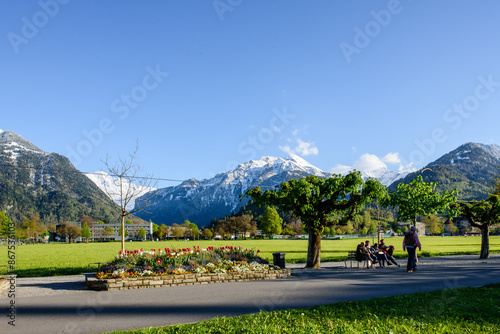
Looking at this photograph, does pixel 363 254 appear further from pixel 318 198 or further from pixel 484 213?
pixel 484 213

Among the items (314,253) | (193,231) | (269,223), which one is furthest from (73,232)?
(314,253)

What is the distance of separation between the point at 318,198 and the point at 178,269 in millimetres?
8409

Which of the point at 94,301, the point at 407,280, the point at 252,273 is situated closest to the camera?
the point at 94,301

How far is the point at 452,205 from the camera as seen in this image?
26.7m

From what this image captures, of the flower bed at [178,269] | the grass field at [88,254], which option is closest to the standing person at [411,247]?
the flower bed at [178,269]

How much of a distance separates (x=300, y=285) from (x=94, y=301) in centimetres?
642

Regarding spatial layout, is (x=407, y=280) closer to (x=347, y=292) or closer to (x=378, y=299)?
(x=347, y=292)

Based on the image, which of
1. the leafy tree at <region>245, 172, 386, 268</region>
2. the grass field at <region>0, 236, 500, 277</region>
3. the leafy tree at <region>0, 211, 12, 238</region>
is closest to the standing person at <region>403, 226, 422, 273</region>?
the leafy tree at <region>245, 172, 386, 268</region>

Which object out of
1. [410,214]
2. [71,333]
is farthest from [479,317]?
[410,214]

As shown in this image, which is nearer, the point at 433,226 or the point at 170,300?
the point at 170,300

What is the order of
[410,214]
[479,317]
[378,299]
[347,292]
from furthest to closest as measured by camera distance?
[410,214], [347,292], [378,299], [479,317]

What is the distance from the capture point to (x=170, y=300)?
9.86 meters

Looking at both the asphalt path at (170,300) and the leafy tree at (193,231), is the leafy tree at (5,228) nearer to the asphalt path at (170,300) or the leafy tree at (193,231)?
the asphalt path at (170,300)

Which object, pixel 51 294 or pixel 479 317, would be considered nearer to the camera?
pixel 479 317
